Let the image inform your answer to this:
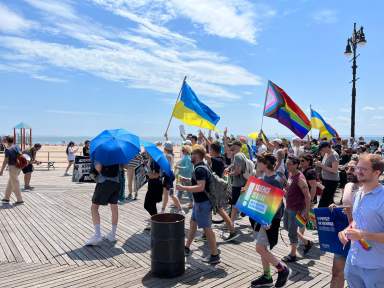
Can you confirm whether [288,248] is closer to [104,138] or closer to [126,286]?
[126,286]

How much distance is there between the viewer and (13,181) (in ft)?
32.2

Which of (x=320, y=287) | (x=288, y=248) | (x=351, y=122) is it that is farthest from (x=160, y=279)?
(x=351, y=122)

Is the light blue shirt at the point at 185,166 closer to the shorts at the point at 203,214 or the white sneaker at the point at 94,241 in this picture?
the white sneaker at the point at 94,241

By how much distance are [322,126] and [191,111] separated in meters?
7.64

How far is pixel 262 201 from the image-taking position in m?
4.68

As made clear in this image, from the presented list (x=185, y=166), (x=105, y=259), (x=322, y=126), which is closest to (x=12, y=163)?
(x=185, y=166)

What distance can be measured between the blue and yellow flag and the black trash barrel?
6.10 meters

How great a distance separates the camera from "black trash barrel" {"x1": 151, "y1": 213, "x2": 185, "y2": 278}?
5.15 metres

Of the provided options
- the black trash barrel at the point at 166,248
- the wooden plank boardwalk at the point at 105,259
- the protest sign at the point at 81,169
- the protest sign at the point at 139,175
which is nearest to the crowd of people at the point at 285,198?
the protest sign at the point at 139,175

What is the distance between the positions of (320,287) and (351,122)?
542 inches

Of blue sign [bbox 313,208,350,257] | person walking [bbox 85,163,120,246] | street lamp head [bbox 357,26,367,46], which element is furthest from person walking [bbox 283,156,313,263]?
street lamp head [bbox 357,26,367,46]

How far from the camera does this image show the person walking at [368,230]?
113 inches

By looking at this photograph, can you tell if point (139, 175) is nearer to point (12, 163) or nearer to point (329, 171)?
point (12, 163)

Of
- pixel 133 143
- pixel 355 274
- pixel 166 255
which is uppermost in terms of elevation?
pixel 133 143
